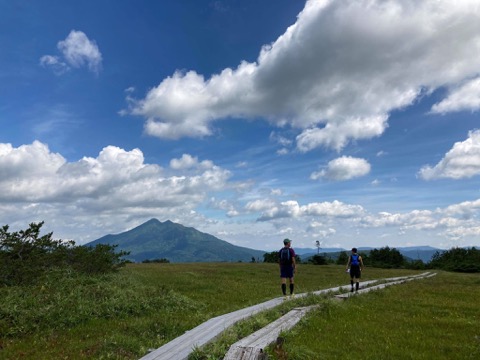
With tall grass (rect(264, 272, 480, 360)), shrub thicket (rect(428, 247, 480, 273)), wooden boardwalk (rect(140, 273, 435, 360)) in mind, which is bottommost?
tall grass (rect(264, 272, 480, 360))

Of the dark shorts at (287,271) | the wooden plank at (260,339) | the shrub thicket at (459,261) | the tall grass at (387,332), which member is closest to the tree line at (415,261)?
the shrub thicket at (459,261)

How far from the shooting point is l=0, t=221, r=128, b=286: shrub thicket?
2053 cm

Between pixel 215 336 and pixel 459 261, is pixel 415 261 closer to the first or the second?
pixel 459 261

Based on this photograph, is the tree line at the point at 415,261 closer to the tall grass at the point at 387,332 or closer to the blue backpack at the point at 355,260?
the blue backpack at the point at 355,260

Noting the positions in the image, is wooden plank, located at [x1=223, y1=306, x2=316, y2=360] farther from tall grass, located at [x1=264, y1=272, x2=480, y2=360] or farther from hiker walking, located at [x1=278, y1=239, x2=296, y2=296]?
hiker walking, located at [x1=278, y1=239, x2=296, y2=296]

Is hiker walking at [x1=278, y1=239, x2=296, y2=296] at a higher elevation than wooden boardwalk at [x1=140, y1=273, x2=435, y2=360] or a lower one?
higher

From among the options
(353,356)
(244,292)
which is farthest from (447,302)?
(353,356)

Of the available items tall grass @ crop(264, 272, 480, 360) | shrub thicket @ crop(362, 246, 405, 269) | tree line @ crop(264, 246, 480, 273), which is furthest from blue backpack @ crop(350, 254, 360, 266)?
shrub thicket @ crop(362, 246, 405, 269)

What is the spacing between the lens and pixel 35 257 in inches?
878

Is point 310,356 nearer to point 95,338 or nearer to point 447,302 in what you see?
point 95,338

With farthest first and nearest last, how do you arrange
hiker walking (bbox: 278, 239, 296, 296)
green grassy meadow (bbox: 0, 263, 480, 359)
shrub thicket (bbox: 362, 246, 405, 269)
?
shrub thicket (bbox: 362, 246, 405, 269), hiker walking (bbox: 278, 239, 296, 296), green grassy meadow (bbox: 0, 263, 480, 359)

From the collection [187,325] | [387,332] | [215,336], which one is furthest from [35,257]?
[387,332]

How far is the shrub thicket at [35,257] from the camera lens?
20531mm

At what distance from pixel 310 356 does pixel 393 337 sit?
13.4 ft
